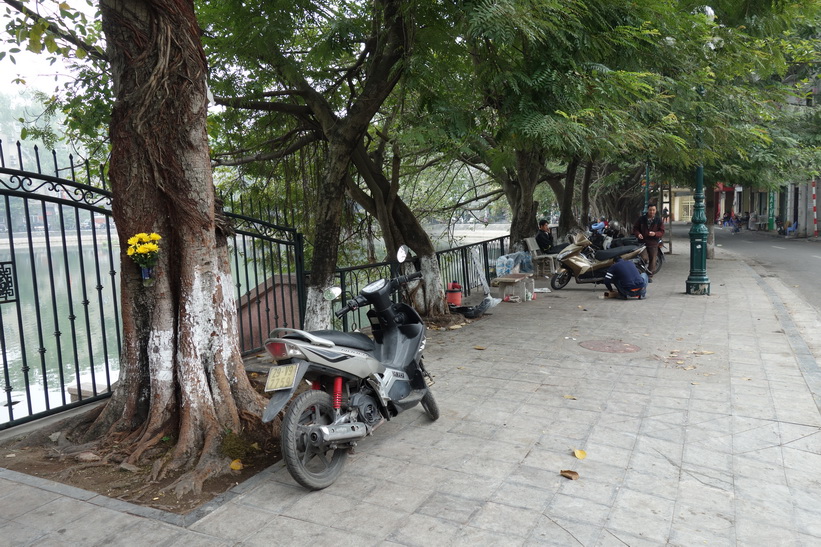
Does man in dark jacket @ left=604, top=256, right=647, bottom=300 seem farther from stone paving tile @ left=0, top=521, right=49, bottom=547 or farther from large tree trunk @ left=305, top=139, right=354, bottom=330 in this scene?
stone paving tile @ left=0, top=521, right=49, bottom=547

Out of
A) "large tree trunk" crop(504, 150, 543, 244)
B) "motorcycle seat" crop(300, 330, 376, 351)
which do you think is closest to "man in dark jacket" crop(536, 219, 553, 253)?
"large tree trunk" crop(504, 150, 543, 244)

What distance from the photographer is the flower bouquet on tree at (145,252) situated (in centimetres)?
435

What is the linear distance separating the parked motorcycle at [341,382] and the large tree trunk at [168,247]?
28.1 inches

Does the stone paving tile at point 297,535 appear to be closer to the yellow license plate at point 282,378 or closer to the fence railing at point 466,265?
the yellow license plate at point 282,378

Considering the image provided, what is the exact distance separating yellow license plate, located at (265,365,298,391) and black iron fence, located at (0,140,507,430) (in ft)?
6.94

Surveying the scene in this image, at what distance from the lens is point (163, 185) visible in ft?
14.5

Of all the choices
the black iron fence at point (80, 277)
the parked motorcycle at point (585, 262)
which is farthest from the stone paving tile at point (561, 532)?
the parked motorcycle at point (585, 262)

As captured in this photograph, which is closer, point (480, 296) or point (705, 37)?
point (705, 37)

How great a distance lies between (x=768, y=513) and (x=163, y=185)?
4559 millimetres

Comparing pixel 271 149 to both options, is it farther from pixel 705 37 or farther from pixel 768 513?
pixel 768 513

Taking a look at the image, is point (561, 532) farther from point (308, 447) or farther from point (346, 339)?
point (346, 339)

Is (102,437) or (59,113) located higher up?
(59,113)

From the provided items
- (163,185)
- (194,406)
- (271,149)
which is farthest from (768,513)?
(271,149)

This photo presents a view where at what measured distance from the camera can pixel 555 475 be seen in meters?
3.87
